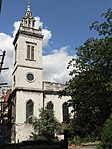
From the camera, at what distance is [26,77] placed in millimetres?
45281

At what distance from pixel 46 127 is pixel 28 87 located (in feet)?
27.7

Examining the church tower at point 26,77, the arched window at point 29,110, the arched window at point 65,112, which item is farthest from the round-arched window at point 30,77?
the arched window at point 65,112

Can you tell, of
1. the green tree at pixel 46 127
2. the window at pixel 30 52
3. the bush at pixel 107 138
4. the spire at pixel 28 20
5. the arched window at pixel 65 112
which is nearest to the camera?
the bush at pixel 107 138

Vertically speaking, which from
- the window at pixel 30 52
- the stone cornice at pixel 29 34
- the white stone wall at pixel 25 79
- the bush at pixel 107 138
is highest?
the stone cornice at pixel 29 34

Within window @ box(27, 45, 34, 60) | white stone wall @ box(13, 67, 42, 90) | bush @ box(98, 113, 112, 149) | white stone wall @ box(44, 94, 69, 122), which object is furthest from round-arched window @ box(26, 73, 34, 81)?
bush @ box(98, 113, 112, 149)

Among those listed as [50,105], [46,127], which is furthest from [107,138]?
[50,105]

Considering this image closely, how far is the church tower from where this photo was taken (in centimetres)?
4216

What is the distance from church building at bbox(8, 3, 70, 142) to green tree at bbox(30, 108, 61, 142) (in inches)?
114

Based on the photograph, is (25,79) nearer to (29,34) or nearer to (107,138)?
(29,34)

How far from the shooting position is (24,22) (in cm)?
4928

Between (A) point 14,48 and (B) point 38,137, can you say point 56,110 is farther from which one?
(A) point 14,48

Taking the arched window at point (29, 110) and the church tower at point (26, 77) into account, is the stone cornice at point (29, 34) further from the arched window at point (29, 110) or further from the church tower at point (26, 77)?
the arched window at point (29, 110)

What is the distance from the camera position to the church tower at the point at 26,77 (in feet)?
138

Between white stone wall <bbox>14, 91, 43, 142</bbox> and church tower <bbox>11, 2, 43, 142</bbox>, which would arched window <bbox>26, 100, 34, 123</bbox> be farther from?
white stone wall <bbox>14, 91, 43, 142</bbox>
